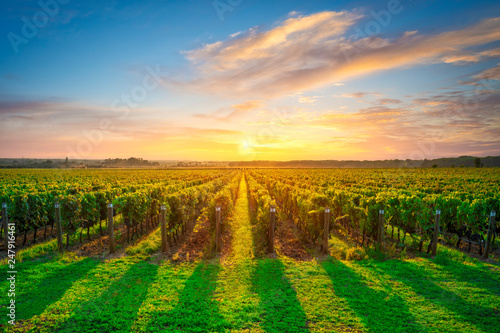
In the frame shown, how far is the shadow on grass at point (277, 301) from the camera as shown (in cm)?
474

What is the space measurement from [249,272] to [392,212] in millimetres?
7182

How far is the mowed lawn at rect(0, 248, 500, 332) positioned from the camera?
4770mm

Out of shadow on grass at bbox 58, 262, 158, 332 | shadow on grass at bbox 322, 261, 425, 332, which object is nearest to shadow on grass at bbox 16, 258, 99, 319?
shadow on grass at bbox 58, 262, 158, 332

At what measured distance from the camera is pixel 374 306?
Answer: 534cm

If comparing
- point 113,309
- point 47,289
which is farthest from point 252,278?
point 47,289

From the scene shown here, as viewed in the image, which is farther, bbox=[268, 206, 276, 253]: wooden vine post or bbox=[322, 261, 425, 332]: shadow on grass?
bbox=[268, 206, 276, 253]: wooden vine post

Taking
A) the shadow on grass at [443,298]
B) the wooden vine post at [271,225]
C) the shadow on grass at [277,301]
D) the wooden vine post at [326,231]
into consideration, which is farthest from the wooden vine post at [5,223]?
the shadow on grass at [443,298]

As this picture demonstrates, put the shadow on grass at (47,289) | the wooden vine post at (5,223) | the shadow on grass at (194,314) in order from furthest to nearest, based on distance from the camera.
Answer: the wooden vine post at (5,223), the shadow on grass at (47,289), the shadow on grass at (194,314)

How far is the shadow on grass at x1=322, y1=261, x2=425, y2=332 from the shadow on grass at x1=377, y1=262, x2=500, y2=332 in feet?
2.73

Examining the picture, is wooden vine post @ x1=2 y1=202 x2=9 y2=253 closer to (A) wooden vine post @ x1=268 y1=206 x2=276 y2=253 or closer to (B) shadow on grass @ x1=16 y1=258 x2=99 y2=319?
(B) shadow on grass @ x1=16 y1=258 x2=99 y2=319

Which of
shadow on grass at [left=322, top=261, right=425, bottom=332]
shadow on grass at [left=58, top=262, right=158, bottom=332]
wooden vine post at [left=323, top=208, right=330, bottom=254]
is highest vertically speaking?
wooden vine post at [left=323, top=208, right=330, bottom=254]

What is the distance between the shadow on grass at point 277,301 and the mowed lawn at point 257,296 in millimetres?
21

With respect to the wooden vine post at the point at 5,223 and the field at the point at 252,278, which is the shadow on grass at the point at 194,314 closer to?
the field at the point at 252,278

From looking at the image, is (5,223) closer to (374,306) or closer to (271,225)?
(271,225)
